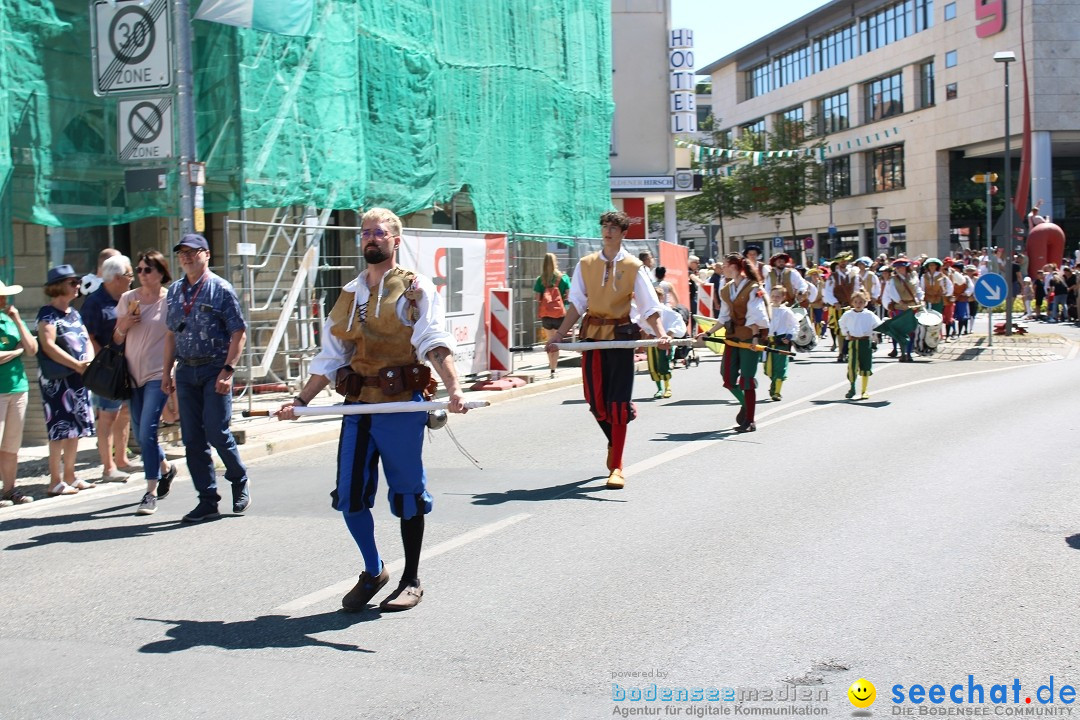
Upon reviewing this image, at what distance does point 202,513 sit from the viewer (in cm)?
835

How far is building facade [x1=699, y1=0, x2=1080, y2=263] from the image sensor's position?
170ft

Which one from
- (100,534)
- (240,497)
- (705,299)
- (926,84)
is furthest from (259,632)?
(926,84)

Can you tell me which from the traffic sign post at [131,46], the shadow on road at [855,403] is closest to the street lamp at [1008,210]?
the shadow on road at [855,403]

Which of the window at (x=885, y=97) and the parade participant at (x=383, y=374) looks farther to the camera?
the window at (x=885, y=97)

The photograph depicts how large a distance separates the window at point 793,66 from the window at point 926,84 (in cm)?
1126

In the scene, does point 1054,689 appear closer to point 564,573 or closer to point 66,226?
point 564,573

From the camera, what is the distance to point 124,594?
635 cm

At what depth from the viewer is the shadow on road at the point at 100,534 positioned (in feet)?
25.5

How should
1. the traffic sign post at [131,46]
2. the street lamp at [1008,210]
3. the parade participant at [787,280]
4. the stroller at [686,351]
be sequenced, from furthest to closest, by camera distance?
the street lamp at [1008,210], the stroller at [686,351], the parade participant at [787,280], the traffic sign post at [131,46]

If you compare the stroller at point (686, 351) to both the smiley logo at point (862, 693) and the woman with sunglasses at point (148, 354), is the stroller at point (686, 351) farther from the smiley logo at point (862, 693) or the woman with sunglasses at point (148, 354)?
the smiley logo at point (862, 693)

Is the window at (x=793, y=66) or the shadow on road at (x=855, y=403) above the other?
the window at (x=793, y=66)

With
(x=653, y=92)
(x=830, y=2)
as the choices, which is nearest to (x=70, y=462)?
(x=653, y=92)

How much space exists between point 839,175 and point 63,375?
6315 centimetres

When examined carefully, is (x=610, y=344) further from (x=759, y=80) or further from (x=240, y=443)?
(x=759, y=80)
